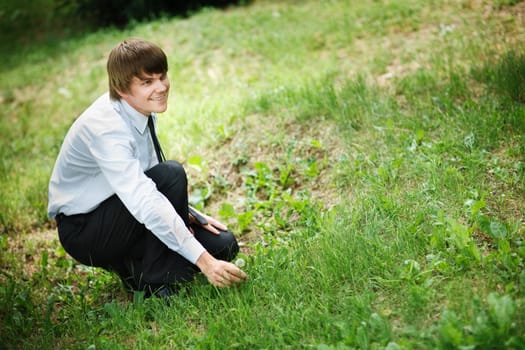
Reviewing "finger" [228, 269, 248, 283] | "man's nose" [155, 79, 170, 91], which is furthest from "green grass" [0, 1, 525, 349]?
"man's nose" [155, 79, 170, 91]

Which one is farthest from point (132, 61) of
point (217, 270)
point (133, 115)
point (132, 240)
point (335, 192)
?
point (335, 192)

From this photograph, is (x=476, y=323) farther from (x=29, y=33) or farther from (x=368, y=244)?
(x=29, y=33)

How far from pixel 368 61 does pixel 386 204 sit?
96.2 inches

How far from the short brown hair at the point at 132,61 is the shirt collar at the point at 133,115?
101 millimetres

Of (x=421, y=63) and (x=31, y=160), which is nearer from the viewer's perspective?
(x=421, y=63)

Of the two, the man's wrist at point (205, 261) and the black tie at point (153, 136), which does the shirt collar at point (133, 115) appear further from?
the man's wrist at point (205, 261)

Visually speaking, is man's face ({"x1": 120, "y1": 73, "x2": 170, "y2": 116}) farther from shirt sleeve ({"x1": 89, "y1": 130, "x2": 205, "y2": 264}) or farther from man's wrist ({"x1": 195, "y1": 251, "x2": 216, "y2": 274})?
man's wrist ({"x1": 195, "y1": 251, "x2": 216, "y2": 274})

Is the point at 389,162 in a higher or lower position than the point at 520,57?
lower

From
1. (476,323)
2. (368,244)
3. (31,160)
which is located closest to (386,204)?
(368,244)

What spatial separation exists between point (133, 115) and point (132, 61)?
30 cm

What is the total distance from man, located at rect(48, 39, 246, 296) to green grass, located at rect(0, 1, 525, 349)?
0.66ft

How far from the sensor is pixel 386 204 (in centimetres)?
291

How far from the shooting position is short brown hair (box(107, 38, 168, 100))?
2.56 metres

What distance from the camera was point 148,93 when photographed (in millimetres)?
2635
